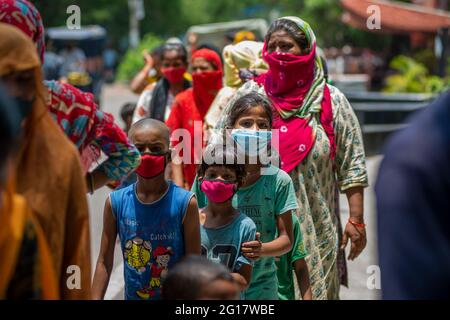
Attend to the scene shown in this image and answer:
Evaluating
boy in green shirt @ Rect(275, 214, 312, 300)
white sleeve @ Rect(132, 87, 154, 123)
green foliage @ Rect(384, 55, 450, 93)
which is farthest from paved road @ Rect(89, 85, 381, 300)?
green foliage @ Rect(384, 55, 450, 93)

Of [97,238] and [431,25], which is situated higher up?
[431,25]

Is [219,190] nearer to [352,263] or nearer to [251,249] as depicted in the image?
[251,249]

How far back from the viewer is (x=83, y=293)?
2869 millimetres

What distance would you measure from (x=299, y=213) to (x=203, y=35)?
13.9 m

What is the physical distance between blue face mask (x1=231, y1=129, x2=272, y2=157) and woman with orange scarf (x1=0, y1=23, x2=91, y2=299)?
6.18 feet

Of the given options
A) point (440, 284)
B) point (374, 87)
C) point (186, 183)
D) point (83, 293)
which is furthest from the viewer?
point (374, 87)

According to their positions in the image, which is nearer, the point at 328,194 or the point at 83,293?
the point at 83,293

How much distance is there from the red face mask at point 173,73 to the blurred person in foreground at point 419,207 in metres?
5.75

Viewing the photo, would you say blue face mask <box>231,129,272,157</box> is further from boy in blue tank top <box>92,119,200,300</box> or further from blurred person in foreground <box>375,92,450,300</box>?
blurred person in foreground <box>375,92,450,300</box>

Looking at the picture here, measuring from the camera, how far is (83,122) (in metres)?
3.34

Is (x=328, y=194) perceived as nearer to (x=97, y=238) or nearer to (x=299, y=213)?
(x=299, y=213)

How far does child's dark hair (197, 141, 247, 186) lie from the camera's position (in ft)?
14.5

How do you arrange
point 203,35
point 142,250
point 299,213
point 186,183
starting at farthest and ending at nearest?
point 203,35
point 186,183
point 299,213
point 142,250

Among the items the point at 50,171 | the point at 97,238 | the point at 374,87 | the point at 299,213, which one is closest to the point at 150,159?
the point at 299,213
